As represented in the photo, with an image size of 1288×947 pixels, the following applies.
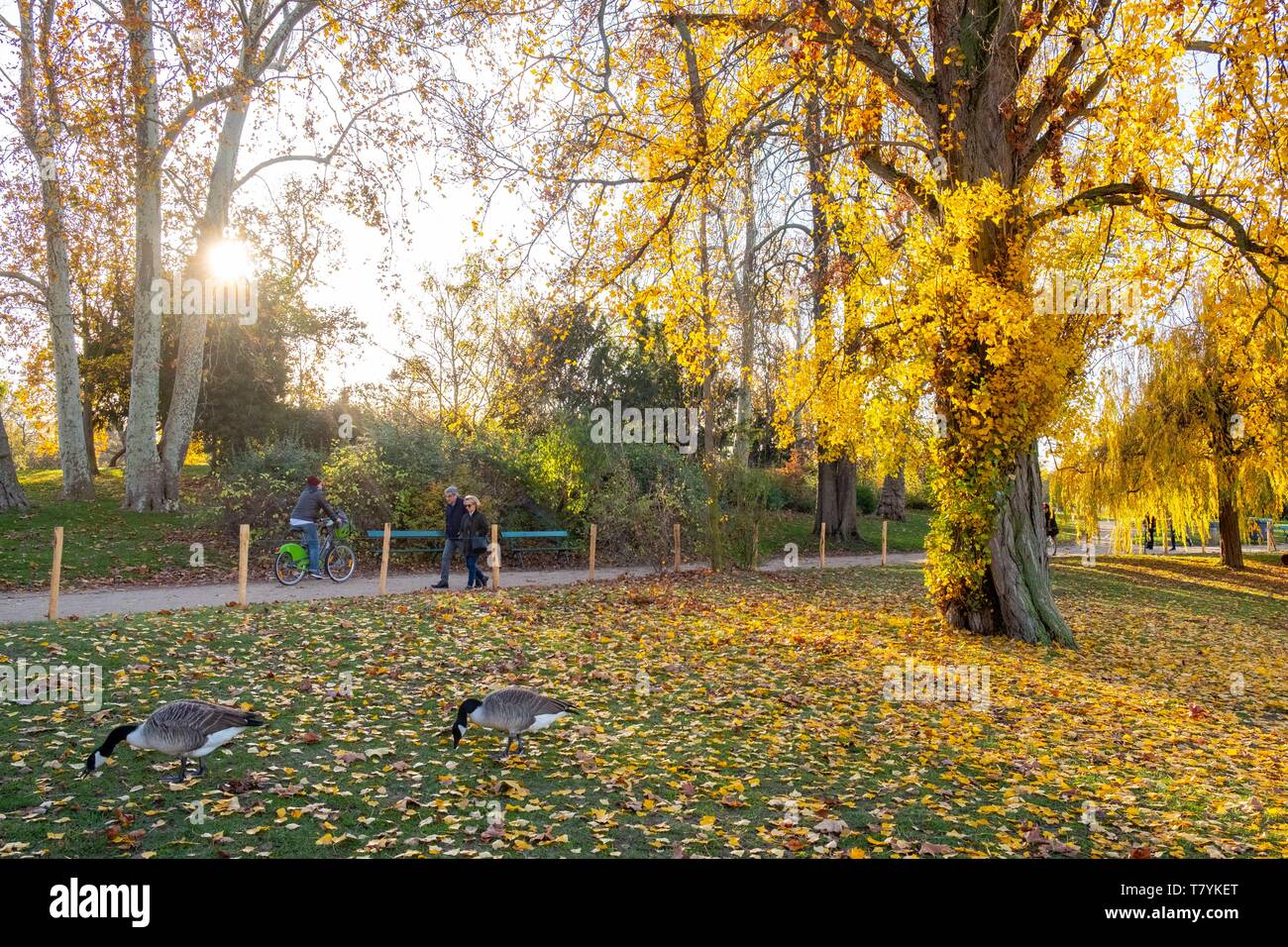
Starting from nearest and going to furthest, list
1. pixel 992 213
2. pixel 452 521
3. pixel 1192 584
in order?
pixel 992 213 < pixel 452 521 < pixel 1192 584

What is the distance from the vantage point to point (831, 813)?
5.66m

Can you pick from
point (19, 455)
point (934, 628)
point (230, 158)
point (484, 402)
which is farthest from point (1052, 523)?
point (19, 455)

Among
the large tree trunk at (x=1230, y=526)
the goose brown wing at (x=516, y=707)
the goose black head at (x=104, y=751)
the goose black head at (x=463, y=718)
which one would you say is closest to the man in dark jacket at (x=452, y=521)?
the goose black head at (x=463, y=718)

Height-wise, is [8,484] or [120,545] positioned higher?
[8,484]

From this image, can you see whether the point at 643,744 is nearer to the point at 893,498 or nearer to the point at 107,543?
the point at 107,543

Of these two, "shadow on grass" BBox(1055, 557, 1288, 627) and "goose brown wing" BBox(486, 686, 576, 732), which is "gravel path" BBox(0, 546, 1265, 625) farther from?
"shadow on grass" BBox(1055, 557, 1288, 627)

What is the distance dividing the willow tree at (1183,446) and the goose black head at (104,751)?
24.6 meters

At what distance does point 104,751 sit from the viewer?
5.50 meters

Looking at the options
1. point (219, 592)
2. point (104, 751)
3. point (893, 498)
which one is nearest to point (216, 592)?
point (219, 592)

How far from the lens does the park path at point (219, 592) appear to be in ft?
39.5

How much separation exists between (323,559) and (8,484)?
8902 millimetres

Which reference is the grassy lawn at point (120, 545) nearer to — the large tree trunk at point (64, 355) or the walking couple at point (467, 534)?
the large tree trunk at point (64, 355)

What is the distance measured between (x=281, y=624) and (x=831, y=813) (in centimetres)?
764
